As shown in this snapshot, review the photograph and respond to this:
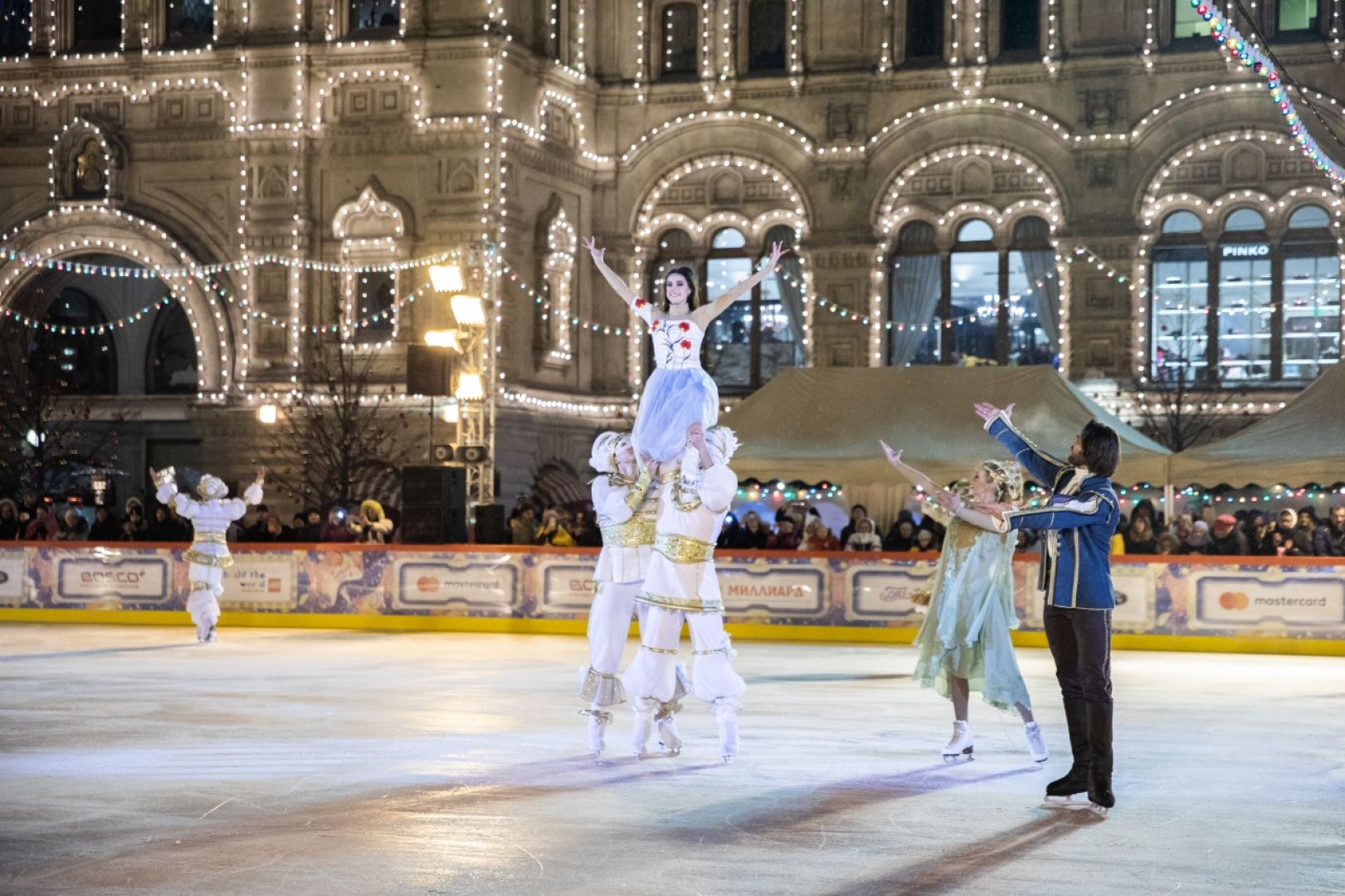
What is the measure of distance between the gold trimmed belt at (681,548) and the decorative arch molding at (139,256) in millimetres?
26362

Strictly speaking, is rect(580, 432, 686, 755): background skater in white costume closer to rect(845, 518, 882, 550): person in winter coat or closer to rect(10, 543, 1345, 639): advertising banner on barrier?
rect(10, 543, 1345, 639): advertising banner on barrier

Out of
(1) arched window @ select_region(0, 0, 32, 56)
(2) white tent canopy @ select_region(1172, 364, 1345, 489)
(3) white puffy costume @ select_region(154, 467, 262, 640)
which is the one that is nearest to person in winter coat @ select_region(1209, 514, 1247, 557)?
(2) white tent canopy @ select_region(1172, 364, 1345, 489)

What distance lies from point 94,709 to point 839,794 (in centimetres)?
637

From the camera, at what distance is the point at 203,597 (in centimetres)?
2220

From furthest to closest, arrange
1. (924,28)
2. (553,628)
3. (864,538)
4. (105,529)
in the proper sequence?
(924,28), (105,529), (864,538), (553,628)

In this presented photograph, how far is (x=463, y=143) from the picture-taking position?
35844 mm

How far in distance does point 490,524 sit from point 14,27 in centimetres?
1939

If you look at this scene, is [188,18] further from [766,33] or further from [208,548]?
[208,548]

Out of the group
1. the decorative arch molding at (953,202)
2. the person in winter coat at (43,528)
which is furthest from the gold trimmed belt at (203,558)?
the decorative arch molding at (953,202)

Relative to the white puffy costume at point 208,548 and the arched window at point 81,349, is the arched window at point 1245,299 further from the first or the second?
the arched window at point 81,349

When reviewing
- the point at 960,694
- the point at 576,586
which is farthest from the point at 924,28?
the point at 960,694

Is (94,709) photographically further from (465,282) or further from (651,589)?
(465,282)

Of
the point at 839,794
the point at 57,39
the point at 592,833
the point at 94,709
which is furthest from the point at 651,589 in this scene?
the point at 57,39

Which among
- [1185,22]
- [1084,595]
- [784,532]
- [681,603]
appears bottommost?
[681,603]
